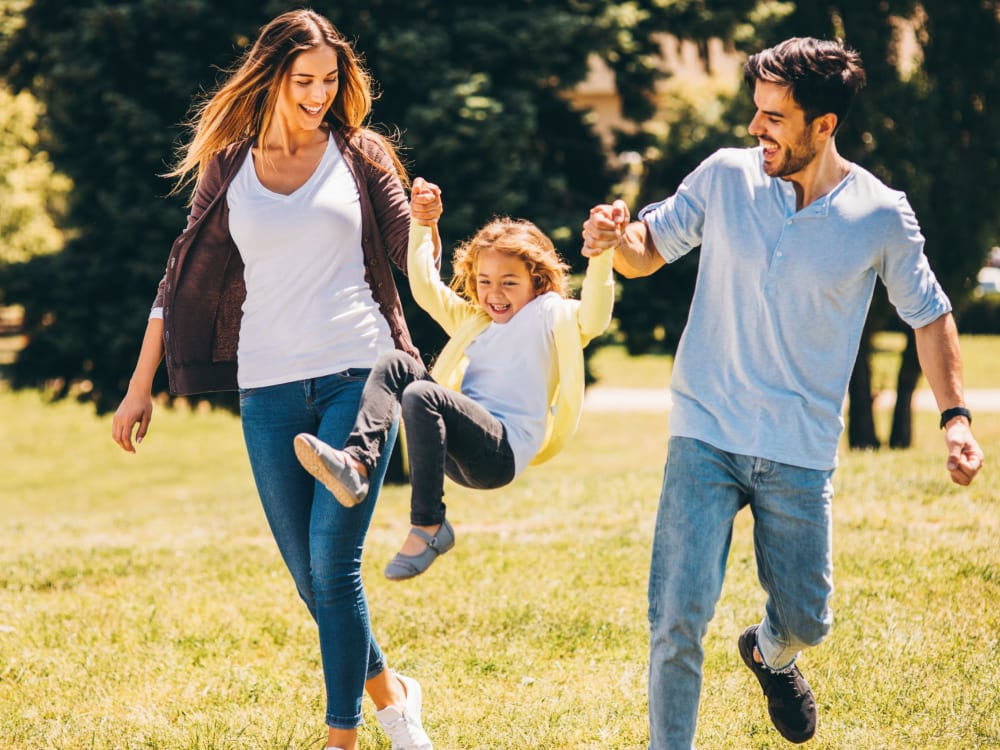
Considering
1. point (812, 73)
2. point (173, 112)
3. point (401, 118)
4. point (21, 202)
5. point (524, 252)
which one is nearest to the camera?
point (812, 73)

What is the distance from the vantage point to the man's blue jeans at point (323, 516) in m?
3.72

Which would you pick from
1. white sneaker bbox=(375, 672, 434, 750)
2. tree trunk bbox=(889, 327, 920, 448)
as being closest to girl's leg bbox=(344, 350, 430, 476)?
white sneaker bbox=(375, 672, 434, 750)

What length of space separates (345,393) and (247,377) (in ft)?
1.09

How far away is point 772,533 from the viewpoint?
11.9ft

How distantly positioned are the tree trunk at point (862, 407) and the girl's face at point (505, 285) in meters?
10.5

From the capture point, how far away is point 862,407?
14477 mm

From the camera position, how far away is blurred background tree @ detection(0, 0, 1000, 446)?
1052 cm

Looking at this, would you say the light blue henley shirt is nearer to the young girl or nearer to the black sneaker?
the young girl

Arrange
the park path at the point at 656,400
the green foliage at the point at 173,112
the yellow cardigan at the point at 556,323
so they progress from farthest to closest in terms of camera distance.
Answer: the park path at the point at 656,400 < the green foliage at the point at 173,112 < the yellow cardigan at the point at 556,323

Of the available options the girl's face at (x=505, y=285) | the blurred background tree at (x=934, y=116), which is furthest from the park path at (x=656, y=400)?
the girl's face at (x=505, y=285)

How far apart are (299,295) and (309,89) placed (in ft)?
2.21

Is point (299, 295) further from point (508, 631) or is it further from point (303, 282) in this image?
point (508, 631)

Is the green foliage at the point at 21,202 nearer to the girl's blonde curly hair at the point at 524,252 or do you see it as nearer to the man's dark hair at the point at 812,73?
the girl's blonde curly hair at the point at 524,252

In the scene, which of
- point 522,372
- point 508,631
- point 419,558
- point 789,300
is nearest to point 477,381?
point 522,372
